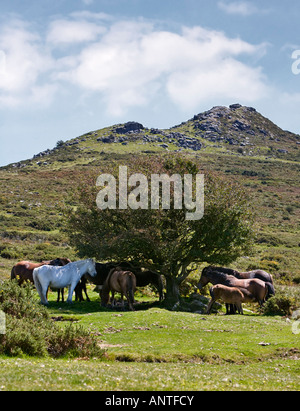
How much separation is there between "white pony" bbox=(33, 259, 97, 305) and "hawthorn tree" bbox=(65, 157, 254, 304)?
5.43ft

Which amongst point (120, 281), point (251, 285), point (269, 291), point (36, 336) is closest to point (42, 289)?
point (120, 281)

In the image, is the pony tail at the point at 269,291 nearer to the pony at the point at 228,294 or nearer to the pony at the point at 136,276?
the pony at the point at 228,294

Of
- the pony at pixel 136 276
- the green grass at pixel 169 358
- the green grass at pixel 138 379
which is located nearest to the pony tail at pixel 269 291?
the green grass at pixel 169 358

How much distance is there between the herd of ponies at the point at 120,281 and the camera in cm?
2488

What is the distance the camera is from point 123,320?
20.4 meters

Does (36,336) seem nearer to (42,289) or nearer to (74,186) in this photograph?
(42,289)

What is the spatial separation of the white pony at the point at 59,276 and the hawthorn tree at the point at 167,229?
165 centimetres

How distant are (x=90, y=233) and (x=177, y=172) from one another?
740 centimetres

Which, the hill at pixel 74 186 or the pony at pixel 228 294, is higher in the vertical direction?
the hill at pixel 74 186

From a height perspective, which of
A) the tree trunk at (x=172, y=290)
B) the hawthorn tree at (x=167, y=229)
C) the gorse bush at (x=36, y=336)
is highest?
the hawthorn tree at (x=167, y=229)

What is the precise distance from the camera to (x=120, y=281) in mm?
25500

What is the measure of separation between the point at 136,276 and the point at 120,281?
3.68 metres
